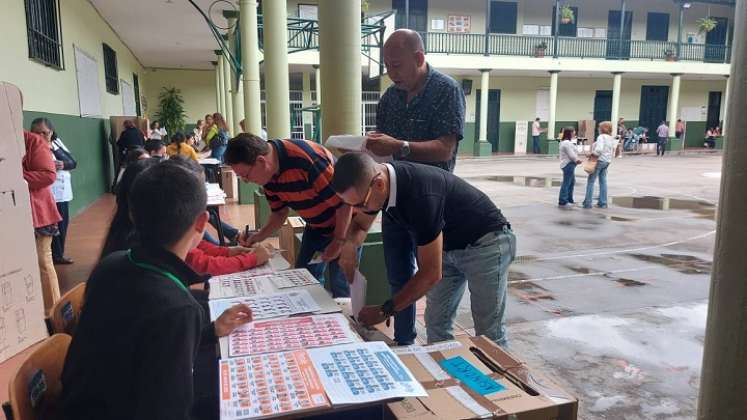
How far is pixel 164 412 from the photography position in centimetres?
119

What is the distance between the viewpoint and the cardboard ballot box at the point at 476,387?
1.44 meters

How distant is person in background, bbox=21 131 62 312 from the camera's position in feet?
12.5

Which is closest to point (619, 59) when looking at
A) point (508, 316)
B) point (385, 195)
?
point (508, 316)

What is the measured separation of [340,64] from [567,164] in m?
6.43

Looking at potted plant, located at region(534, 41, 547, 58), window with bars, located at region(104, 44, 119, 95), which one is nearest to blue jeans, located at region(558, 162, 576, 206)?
window with bars, located at region(104, 44, 119, 95)

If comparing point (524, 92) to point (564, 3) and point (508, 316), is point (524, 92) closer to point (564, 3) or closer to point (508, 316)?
point (564, 3)

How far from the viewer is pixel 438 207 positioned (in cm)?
201

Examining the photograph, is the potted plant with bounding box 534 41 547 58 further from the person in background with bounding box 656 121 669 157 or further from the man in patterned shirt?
the man in patterned shirt

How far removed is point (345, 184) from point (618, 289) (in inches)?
151

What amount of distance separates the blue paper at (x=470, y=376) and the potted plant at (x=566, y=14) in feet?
73.3

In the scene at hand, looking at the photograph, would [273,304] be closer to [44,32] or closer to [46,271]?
[46,271]

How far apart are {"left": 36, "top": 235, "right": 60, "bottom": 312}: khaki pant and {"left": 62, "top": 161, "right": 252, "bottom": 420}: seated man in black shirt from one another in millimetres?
2981

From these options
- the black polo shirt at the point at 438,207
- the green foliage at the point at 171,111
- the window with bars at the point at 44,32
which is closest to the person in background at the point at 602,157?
the black polo shirt at the point at 438,207

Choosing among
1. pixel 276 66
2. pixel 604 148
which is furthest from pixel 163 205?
pixel 604 148
